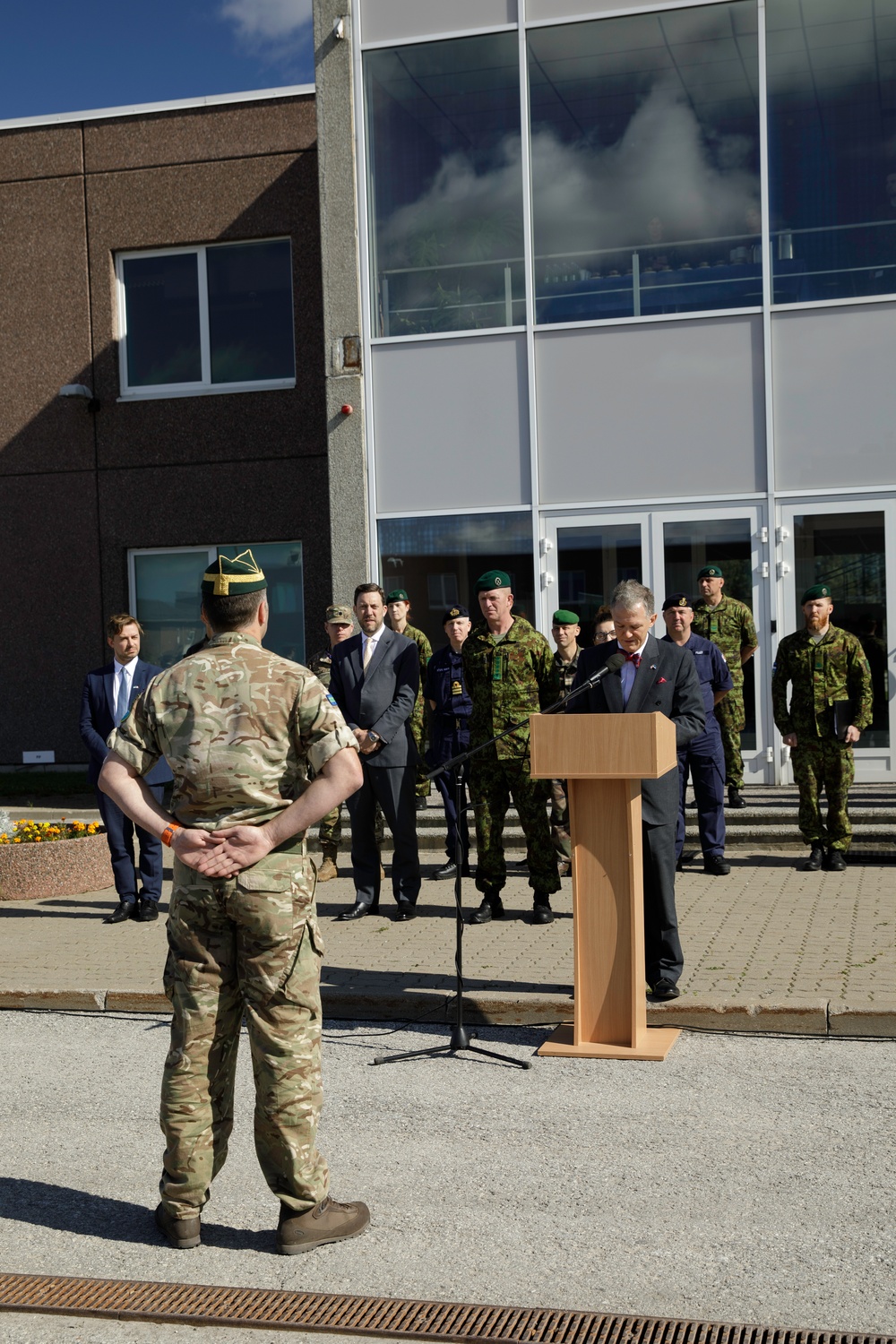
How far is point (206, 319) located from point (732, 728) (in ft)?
28.3

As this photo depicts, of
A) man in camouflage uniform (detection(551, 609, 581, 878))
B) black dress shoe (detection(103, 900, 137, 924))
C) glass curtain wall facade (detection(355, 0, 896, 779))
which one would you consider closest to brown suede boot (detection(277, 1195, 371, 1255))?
black dress shoe (detection(103, 900, 137, 924))

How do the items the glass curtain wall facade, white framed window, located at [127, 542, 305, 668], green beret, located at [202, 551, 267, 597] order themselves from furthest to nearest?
white framed window, located at [127, 542, 305, 668] → the glass curtain wall facade → green beret, located at [202, 551, 267, 597]

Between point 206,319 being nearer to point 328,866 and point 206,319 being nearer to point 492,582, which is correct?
point 328,866

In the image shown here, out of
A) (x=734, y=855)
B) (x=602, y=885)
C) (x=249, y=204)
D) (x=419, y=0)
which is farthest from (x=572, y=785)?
(x=249, y=204)

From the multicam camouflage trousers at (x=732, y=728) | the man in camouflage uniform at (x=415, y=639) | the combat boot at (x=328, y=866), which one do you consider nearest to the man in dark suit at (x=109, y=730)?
the combat boot at (x=328, y=866)

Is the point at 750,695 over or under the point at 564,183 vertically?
under

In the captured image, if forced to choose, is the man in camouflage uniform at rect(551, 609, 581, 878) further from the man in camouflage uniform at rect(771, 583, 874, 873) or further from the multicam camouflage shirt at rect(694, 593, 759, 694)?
the man in camouflage uniform at rect(771, 583, 874, 873)

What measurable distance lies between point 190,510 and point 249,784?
1326 centimetres

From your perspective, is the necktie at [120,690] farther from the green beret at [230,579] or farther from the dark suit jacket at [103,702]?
the green beret at [230,579]

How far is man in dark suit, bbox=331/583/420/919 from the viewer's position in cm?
941

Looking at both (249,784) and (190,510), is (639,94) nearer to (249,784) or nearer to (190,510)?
(190,510)

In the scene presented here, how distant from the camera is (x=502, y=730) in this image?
29.4 feet

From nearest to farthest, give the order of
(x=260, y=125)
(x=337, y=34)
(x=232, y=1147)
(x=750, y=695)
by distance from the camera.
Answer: (x=232, y=1147) < (x=750, y=695) < (x=337, y=34) < (x=260, y=125)

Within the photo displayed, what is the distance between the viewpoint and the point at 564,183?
1403cm
